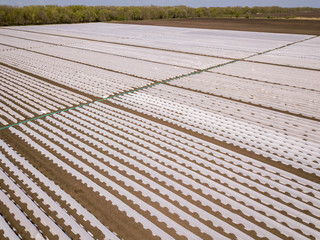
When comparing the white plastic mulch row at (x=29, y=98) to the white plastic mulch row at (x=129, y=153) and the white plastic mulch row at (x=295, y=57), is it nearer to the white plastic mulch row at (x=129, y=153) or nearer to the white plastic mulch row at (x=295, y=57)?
the white plastic mulch row at (x=129, y=153)

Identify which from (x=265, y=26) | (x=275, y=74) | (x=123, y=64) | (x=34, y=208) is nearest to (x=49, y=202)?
(x=34, y=208)

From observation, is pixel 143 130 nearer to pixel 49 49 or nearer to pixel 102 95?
pixel 102 95

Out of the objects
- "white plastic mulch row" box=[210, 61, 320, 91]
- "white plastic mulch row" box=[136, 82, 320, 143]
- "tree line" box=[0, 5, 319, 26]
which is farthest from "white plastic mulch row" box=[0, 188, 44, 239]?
"tree line" box=[0, 5, 319, 26]

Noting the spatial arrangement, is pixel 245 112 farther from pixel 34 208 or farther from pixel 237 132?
pixel 34 208

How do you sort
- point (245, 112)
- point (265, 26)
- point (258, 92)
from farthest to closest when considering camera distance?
1. point (265, 26)
2. point (258, 92)
3. point (245, 112)

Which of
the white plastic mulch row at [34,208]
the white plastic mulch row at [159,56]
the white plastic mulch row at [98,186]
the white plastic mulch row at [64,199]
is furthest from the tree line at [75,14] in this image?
the white plastic mulch row at [34,208]

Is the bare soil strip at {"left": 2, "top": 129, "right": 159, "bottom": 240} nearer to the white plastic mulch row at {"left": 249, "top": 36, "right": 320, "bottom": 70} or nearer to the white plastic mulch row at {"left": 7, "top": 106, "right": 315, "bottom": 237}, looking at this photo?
the white plastic mulch row at {"left": 7, "top": 106, "right": 315, "bottom": 237}

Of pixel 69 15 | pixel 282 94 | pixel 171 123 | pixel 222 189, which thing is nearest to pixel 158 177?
pixel 222 189
